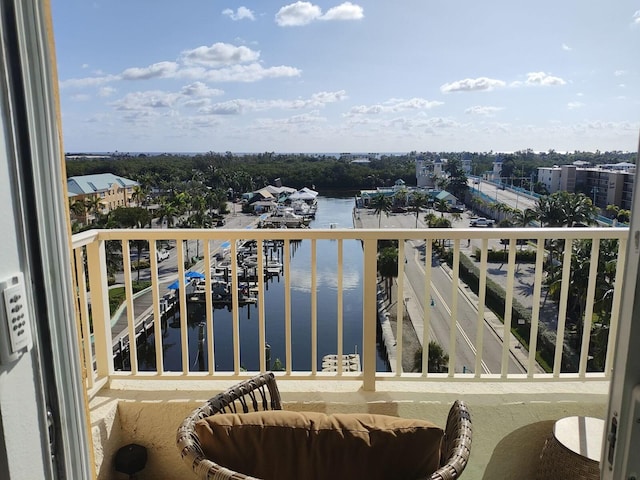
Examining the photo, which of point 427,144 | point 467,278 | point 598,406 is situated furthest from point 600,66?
point 598,406

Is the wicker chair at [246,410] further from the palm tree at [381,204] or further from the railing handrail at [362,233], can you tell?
the palm tree at [381,204]

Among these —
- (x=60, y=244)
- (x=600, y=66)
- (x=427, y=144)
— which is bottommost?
(x=60, y=244)

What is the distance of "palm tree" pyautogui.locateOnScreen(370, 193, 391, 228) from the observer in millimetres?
3992

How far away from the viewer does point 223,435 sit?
1314 millimetres

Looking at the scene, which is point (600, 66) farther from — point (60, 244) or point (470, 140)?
point (60, 244)

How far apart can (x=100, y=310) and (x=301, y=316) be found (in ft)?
57.9

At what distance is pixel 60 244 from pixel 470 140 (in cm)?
508

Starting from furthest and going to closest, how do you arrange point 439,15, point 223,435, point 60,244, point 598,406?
point 439,15, point 598,406, point 223,435, point 60,244

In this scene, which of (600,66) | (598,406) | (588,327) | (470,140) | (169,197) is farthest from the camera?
(169,197)

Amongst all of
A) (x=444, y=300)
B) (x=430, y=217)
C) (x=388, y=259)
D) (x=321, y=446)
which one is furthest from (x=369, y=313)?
(x=444, y=300)

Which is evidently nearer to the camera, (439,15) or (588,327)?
(588,327)

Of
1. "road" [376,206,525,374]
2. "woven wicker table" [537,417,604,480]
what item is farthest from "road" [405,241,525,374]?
"woven wicker table" [537,417,604,480]

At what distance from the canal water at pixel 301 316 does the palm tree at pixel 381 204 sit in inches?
9.4

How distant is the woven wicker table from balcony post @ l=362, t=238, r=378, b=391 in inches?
37.4
